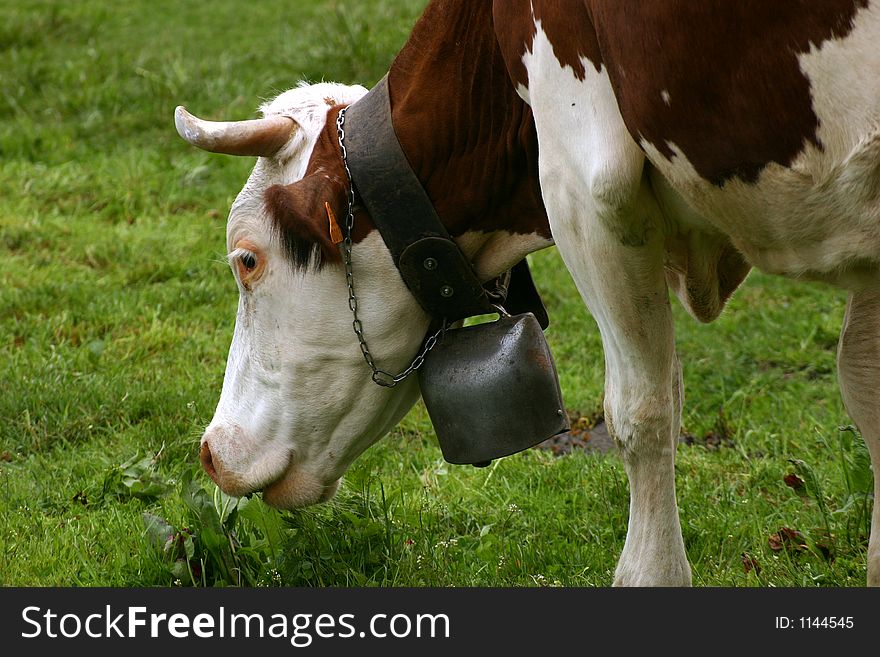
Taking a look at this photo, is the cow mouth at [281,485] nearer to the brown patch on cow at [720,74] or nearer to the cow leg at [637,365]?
the cow leg at [637,365]

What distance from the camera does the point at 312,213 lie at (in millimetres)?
3189

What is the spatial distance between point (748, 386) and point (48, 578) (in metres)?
2.83

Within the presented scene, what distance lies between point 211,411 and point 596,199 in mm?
2525

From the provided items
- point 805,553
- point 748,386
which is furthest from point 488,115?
point 748,386

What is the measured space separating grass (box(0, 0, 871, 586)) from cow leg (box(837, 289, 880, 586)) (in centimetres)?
28

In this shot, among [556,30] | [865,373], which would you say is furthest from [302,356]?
[865,373]

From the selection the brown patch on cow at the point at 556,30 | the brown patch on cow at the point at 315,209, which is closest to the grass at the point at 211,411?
the brown patch on cow at the point at 315,209

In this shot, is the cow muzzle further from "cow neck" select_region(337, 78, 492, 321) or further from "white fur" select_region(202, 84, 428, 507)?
"cow neck" select_region(337, 78, 492, 321)

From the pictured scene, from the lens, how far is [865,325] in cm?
306

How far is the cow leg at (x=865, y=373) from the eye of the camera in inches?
120

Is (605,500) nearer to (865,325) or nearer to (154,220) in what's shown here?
(865,325)

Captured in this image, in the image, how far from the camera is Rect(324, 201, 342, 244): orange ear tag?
3150mm

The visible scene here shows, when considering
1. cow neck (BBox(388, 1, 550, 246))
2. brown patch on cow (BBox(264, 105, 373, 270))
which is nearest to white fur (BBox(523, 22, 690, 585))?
cow neck (BBox(388, 1, 550, 246))

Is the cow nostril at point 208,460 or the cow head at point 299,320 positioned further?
the cow nostril at point 208,460
